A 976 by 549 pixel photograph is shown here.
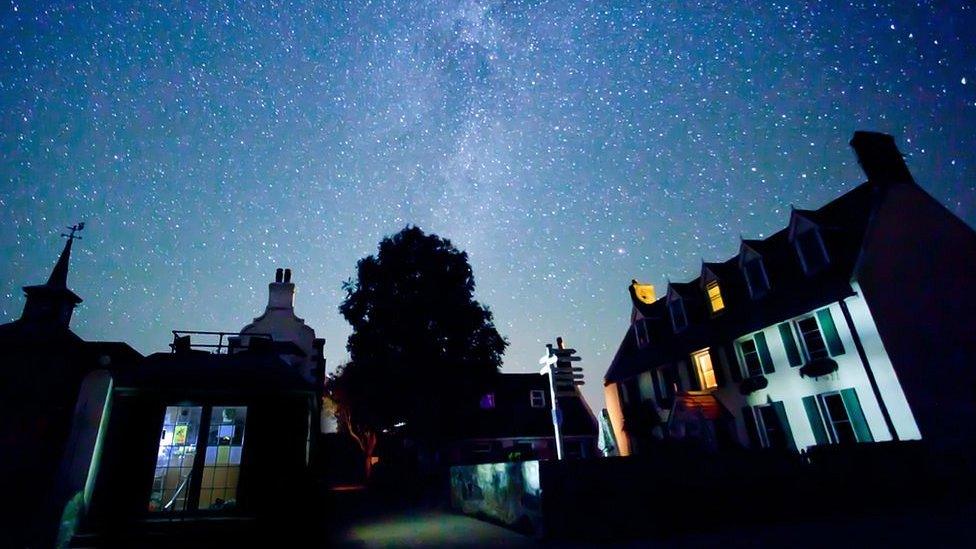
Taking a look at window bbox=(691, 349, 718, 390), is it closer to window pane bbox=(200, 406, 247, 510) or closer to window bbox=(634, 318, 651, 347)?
window bbox=(634, 318, 651, 347)

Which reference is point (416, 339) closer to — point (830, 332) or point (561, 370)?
point (561, 370)

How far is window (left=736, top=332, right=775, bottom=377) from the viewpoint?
18734mm

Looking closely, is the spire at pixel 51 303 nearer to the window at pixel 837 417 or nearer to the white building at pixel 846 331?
the white building at pixel 846 331

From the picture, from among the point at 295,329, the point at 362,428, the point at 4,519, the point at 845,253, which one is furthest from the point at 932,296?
the point at 362,428

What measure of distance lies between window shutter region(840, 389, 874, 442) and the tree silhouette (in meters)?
16.6

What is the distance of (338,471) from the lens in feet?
128

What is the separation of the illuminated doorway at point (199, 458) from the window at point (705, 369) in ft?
65.2

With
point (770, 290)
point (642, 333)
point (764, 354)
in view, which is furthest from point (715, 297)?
point (642, 333)

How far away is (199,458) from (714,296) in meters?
23.0

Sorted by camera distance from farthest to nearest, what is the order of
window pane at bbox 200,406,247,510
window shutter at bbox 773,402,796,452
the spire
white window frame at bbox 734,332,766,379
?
1. white window frame at bbox 734,332,766,379
2. window shutter at bbox 773,402,796,452
3. the spire
4. window pane at bbox 200,406,247,510

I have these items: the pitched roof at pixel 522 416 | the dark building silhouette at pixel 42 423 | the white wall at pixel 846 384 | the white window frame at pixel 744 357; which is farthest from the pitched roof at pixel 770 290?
the dark building silhouette at pixel 42 423

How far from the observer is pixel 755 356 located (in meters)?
Result: 19.4

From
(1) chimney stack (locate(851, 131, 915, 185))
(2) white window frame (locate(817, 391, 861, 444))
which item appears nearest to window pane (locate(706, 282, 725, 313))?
(2) white window frame (locate(817, 391, 861, 444))

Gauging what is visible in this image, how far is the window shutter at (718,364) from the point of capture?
20609mm
